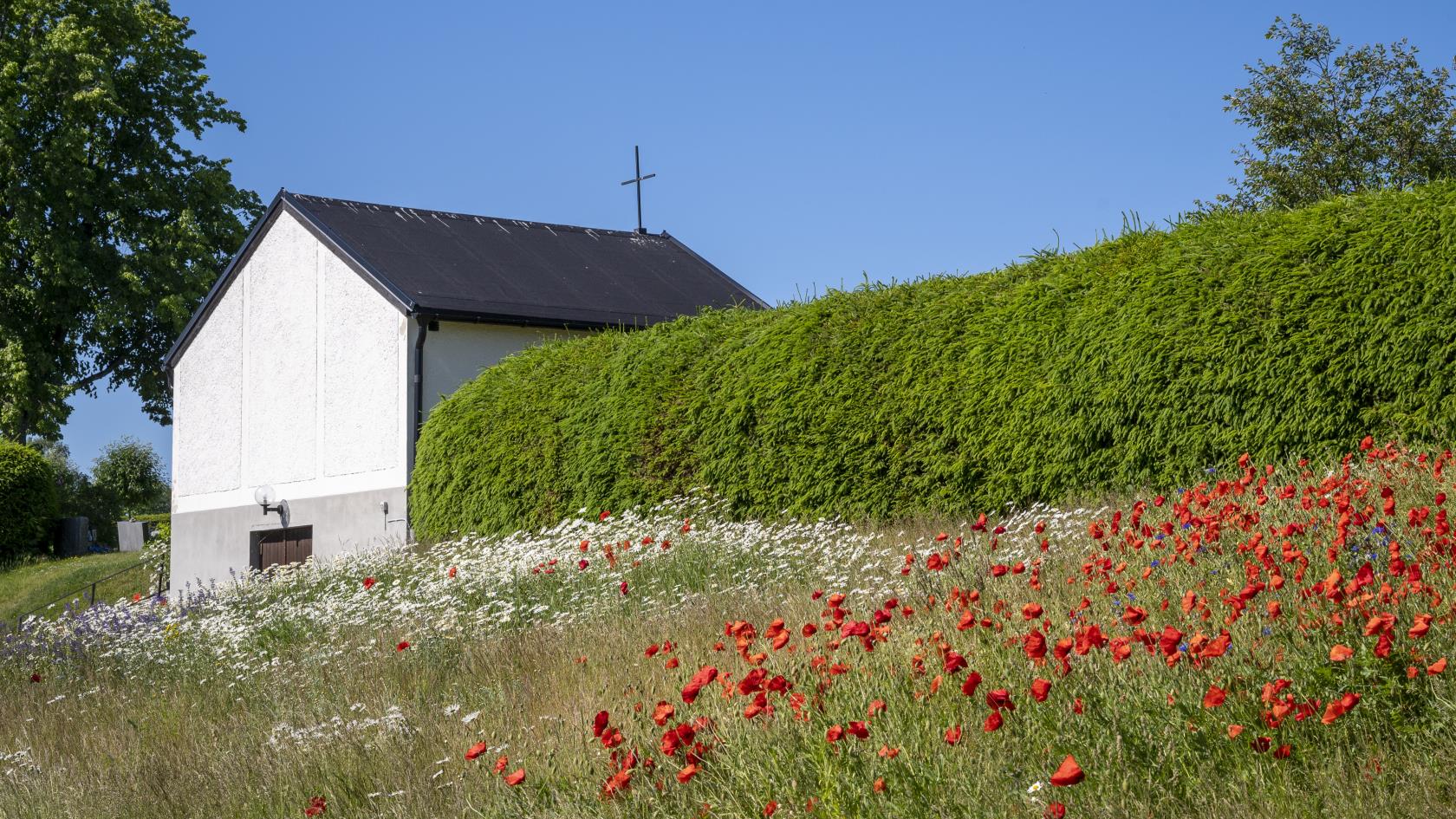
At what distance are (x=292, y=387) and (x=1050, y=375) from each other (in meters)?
14.0

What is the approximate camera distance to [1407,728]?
328cm

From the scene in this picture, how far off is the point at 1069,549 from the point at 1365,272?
2.67 meters

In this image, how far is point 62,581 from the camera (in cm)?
2341

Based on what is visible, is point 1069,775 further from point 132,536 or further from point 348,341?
point 132,536

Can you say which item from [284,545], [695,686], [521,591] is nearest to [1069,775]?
[695,686]

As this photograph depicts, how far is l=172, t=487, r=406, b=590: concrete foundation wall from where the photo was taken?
16156mm

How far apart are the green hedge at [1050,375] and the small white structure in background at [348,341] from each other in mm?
4029

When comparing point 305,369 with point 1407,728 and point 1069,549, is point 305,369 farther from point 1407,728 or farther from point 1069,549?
point 1407,728

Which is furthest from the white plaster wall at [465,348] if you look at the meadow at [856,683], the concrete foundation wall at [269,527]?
the meadow at [856,683]

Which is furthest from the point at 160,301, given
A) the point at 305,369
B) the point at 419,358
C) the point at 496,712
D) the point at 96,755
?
the point at 496,712

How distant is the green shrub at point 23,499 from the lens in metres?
27.1

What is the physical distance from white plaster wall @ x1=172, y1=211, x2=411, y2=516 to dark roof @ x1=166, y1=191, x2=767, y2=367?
40cm

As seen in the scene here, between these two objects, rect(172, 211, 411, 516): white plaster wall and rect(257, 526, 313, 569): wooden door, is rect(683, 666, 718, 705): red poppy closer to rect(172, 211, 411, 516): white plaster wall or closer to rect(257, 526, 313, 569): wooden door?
rect(172, 211, 411, 516): white plaster wall

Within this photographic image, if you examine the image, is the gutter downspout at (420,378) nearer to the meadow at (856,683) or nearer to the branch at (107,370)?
the meadow at (856,683)
